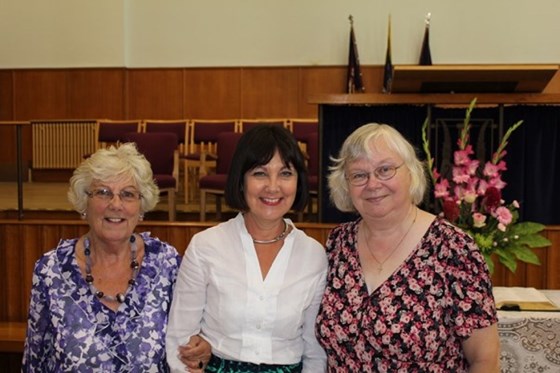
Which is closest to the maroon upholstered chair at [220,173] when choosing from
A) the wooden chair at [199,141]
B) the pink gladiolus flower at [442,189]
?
the wooden chair at [199,141]

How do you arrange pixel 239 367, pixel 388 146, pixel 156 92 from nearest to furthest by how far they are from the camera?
pixel 388 146 < pixel 239 367 < pixel 156 92

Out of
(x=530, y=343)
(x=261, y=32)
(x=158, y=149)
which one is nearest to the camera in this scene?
(x=530, y=343)

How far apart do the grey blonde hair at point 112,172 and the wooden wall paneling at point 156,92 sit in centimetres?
837

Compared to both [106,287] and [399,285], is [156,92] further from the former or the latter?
[399,285]

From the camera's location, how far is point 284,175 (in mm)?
2090

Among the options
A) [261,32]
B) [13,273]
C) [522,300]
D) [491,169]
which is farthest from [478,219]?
[261,32]

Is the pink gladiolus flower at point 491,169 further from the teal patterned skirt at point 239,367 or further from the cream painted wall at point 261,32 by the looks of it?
the cream painted wall at point 261,32

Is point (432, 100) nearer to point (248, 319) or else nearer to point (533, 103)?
point (533, 103)

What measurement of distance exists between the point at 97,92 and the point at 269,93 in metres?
2.72

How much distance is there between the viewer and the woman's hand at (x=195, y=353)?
→ 6.76ft

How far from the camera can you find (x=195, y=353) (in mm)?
2057

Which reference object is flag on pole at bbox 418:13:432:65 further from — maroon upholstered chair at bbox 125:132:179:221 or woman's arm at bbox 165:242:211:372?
woman's arm at bbox 165:242:211:372

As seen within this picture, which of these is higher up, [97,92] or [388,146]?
[97,92]

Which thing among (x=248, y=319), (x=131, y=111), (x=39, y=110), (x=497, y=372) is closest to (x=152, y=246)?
(x=248, y=319)
